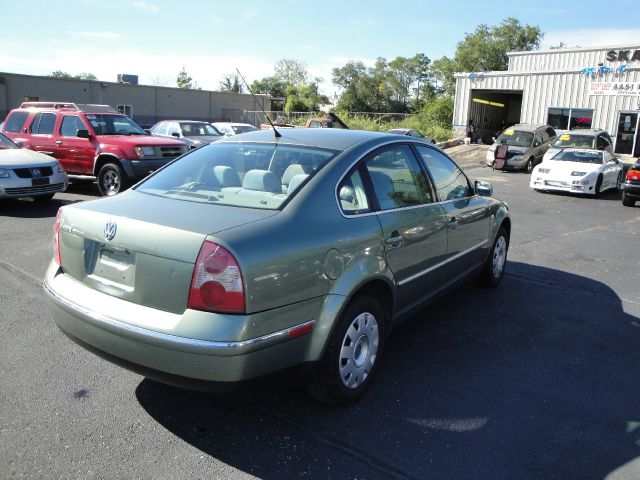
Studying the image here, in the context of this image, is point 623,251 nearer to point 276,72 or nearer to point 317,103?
point 317,103

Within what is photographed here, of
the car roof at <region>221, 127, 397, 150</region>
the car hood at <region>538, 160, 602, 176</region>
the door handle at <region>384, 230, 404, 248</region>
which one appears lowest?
the door handle at <region>384, 230, 404, 248</region>

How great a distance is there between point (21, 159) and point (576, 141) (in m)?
16.1

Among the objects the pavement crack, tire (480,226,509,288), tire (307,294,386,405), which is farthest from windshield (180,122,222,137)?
the pavement crack

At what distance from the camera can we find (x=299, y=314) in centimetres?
298

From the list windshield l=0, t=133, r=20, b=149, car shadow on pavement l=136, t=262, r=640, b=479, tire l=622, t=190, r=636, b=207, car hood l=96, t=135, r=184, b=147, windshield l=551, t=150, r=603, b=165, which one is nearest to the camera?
car shadow on pavement l=136, t=262, r=640, b=479

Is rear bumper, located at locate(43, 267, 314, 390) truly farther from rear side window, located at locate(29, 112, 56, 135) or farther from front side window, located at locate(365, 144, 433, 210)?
rear side window, located at locate(29, 112, 56, 135)

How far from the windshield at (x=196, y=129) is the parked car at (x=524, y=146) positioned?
10.8 m

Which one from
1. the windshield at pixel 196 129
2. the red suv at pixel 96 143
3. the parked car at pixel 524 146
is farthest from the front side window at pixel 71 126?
the parked car at pixel 524 146

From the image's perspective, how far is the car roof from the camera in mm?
3869

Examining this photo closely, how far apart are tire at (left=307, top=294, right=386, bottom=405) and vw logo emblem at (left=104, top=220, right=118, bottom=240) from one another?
139cm

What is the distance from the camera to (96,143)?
449 inches

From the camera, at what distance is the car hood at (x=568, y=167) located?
15.0m

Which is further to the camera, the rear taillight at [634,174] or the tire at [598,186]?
the tire at [598,186]

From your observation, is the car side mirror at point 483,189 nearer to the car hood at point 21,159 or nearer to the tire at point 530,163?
the car hood at point 21,159
